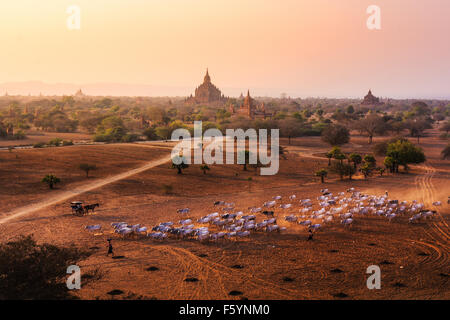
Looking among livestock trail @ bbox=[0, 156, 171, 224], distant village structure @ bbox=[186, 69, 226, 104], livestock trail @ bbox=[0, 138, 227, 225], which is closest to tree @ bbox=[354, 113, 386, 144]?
livestock trail @ bbox=[0, 138, 227, 225]

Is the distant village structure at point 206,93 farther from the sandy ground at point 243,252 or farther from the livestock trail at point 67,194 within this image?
the sandy ground at point 243,252

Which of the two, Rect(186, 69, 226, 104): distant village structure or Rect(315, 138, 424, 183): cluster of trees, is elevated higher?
Rect(186, 69, 226, 104): distant village structure

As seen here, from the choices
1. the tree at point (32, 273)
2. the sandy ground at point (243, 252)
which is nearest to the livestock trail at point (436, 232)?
the sandy ground at point (243, 252)

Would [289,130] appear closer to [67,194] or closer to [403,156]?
[403,156]

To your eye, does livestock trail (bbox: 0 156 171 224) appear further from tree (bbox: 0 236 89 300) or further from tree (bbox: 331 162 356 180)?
tree (bbox: 331 162 356 180)

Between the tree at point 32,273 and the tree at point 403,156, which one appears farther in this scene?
the tree at point 403,156
